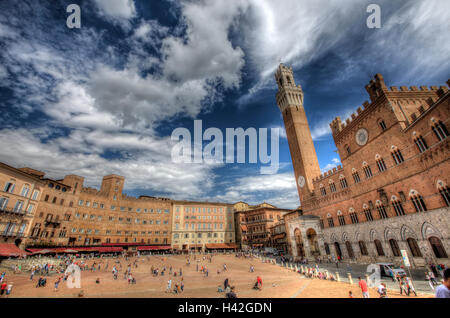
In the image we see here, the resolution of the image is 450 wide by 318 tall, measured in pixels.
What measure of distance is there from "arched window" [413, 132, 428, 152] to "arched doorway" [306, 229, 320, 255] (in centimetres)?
2282

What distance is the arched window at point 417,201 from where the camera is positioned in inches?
865

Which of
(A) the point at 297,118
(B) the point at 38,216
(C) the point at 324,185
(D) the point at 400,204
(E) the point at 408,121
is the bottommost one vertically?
(D) the point at 400,204

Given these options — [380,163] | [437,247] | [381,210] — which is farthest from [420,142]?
[437,247]

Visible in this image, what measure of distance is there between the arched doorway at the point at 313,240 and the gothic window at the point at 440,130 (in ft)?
82.3

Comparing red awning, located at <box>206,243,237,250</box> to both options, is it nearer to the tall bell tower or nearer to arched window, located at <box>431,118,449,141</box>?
the tall bell tower

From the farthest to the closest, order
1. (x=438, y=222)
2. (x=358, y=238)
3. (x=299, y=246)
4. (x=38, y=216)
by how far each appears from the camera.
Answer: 1. (x=299, y=246)
2. (x=38, y=216)
3. (x=358, y=238)
4. (x=438, y=222)

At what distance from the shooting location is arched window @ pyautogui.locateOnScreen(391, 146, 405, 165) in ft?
80.9

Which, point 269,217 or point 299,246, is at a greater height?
point 269,217

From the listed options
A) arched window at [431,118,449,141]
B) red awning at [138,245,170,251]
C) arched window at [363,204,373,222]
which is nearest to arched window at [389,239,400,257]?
arched window at [363,204,373,222]

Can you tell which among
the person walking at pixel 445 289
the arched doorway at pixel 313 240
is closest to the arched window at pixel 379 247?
the arched doorway at pixel 313 240

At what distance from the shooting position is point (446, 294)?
374cm
